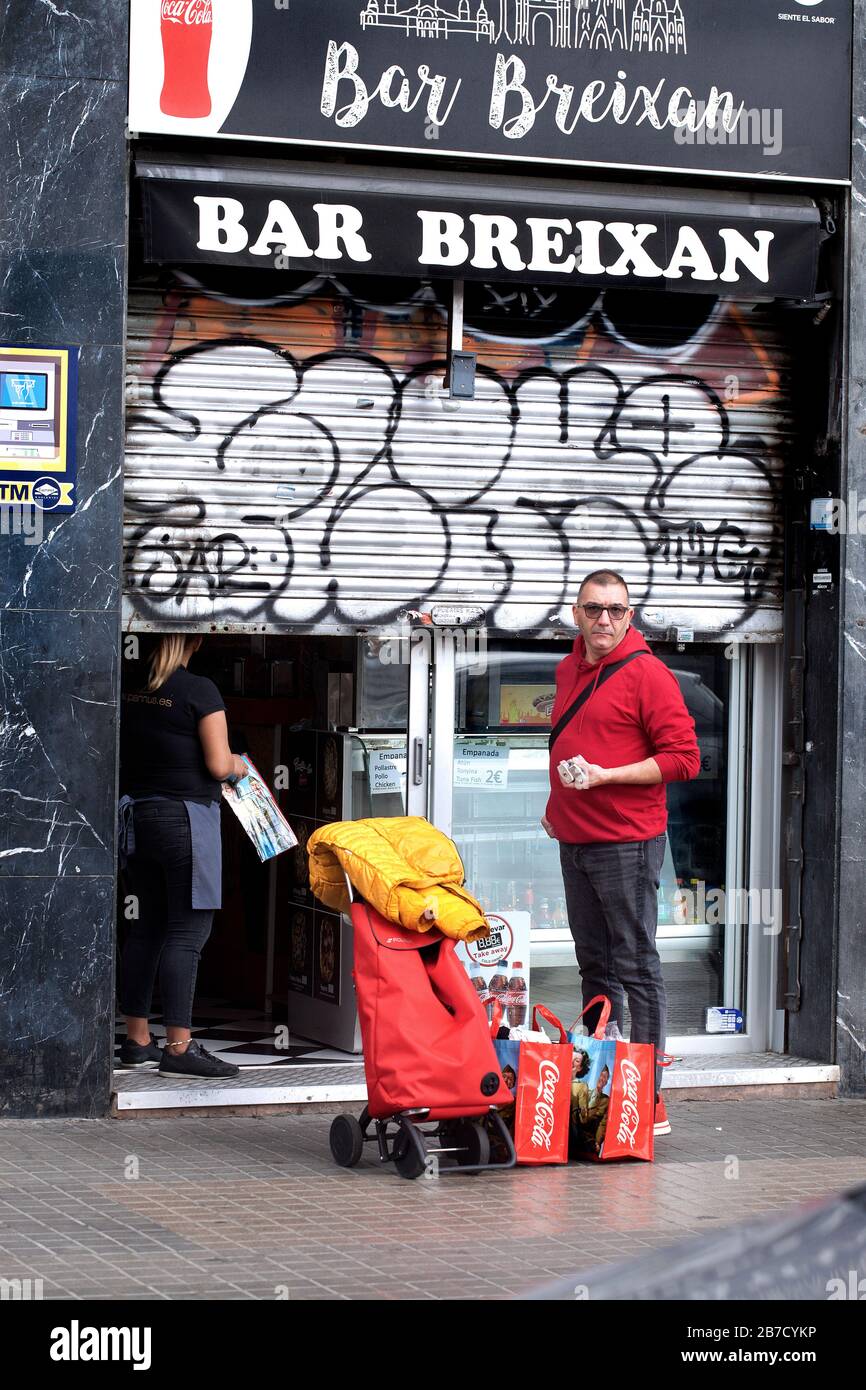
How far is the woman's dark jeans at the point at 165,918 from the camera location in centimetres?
761

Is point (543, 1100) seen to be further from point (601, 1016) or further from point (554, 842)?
point (554, 842)

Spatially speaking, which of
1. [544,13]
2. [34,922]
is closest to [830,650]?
[544,13]

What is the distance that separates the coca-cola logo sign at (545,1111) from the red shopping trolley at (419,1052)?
133 mm

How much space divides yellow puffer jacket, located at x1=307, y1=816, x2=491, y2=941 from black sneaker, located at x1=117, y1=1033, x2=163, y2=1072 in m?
1.53

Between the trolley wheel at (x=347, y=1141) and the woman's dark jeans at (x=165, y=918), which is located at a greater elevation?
the woman's dark jeans at (x=165, y=918)

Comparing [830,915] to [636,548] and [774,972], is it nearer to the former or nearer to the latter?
[774,972]

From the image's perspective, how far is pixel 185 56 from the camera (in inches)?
288

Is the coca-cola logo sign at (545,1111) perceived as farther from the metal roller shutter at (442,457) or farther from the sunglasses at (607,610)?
the metal roller shutter at (442,457)

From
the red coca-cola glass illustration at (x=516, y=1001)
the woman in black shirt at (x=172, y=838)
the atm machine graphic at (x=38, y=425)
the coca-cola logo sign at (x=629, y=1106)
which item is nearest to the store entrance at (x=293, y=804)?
the woman in black shirt at (x=172, y=838)

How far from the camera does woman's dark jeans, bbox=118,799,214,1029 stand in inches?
300

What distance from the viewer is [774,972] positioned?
854cm

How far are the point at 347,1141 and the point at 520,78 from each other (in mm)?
4392

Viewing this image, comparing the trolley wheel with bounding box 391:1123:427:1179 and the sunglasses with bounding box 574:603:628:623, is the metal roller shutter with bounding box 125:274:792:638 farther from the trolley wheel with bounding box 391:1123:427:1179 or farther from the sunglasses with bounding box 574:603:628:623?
the trolley wheel with bounding box 391:1123:427:1179
